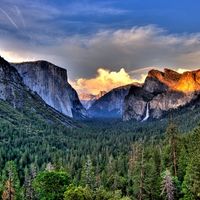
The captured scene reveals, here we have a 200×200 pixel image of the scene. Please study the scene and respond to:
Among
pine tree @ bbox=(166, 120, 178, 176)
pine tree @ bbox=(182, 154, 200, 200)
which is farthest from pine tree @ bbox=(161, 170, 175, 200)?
pine tree @ bbox=(166, 120, 178, 176)

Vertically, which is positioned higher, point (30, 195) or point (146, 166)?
point (146, 166)

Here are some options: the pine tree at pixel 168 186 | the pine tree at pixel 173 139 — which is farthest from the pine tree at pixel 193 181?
the pine tree at pixel 173 139

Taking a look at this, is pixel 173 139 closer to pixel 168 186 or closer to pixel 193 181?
pixel 168 186

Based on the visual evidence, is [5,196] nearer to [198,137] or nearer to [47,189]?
[47,189]

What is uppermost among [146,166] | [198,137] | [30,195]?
[198,137]

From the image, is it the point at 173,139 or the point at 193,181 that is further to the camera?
the point at 173,139

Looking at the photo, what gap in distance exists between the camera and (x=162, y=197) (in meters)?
101

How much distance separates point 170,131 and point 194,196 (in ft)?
78.8

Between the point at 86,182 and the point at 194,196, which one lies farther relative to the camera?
the point at 86,182

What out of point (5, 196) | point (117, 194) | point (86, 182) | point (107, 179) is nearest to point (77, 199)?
point (117, 194)

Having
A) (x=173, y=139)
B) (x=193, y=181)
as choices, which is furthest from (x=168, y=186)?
(x=173, y=139)

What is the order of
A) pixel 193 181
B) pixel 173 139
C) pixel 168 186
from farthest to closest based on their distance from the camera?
pixel 173 139 < pixel 168 186 < pixel 193 181

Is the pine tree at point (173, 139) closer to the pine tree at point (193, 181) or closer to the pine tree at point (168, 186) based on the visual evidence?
the pine tree at point (168, 186)

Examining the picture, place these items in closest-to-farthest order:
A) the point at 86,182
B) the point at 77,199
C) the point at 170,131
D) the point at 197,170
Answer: the point at 197,170 → the point at 77,199 → the point at 170,131 → the point at 86,182
